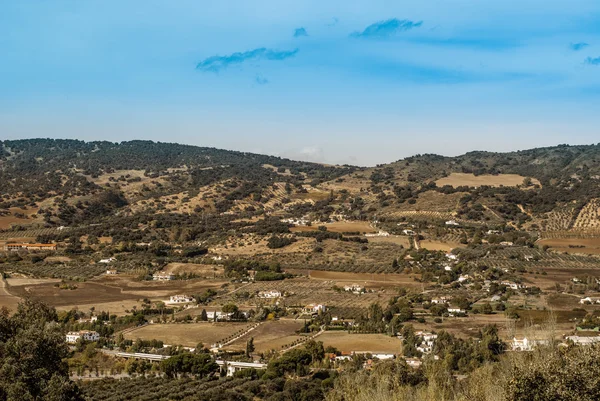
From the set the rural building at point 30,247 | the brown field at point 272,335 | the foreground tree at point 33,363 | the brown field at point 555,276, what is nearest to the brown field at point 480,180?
the brown field at point 555,276

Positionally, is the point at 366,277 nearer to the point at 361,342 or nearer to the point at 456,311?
the point at 456,311

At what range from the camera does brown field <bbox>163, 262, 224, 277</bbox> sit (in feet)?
283

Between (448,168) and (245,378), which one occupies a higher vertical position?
(448,168)

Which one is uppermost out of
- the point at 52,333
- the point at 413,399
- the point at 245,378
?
the point at 52,333

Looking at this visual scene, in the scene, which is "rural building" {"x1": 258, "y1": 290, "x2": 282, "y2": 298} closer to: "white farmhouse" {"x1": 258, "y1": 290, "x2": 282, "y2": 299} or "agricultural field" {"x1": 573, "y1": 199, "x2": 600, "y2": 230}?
"white farmhouse" {"x1": 258, "y1": 290, "x2": 282, "y2": 299}

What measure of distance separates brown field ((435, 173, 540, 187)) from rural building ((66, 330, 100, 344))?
10004cm

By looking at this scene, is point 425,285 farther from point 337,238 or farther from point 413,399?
point 413,399

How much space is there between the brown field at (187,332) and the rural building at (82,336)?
2461 mm

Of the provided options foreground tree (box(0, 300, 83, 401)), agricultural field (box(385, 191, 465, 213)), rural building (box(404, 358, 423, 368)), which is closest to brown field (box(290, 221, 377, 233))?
agricultural field (box(385, 191, 465, 213))

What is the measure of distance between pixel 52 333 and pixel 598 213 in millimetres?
105634

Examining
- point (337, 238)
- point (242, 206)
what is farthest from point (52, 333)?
point (242, 206)

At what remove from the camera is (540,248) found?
9275 cm

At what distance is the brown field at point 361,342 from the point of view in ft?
157

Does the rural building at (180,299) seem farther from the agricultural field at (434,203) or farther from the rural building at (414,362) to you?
the agricultural field at (434,203)
